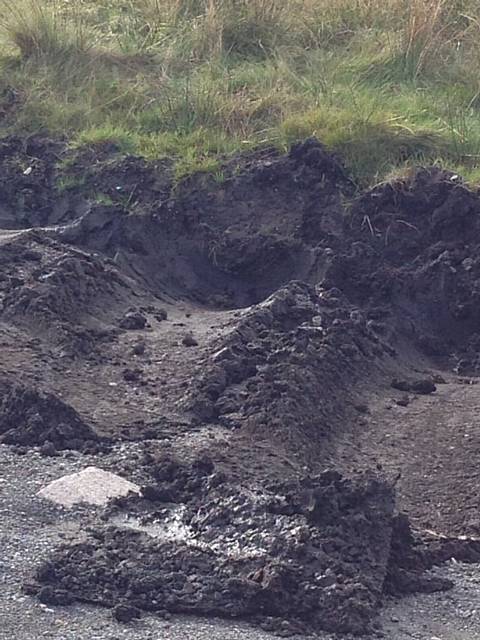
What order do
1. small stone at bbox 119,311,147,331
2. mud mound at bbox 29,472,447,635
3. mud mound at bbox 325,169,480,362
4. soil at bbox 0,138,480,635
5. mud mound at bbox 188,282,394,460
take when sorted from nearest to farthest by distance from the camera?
1. mud mound at bbox 29,472,447,635
2. soil at bbox 0,138,480,635
3. mud mound at bbox 188,282,394,460
4. small stone at bbox 119,311,147,331
5. mud mound at bbox 325,169,480,362

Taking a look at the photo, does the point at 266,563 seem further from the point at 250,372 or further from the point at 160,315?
the point at 160,315

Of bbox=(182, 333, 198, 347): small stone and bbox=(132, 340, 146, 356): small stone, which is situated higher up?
bbox=(182, 333, 198, 347): small stone

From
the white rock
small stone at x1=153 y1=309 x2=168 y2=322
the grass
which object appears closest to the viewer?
the white rock

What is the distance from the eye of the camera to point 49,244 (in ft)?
22.8

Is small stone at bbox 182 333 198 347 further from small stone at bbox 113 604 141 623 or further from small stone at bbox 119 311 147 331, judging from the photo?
small stone at bbox 113 604 141 623

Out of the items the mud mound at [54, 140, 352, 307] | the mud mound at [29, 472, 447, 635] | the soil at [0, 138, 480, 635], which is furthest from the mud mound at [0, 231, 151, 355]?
the mud mound at [29, 472, 447, 635]

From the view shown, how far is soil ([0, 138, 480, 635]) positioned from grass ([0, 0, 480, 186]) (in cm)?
30

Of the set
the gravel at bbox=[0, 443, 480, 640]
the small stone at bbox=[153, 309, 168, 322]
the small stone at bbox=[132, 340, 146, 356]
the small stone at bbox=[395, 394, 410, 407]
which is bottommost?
the small stone at bbox=[153, 309, 168, 322]

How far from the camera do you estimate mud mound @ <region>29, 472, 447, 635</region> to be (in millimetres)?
4109

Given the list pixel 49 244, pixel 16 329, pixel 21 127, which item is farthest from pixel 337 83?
pixel 16 329

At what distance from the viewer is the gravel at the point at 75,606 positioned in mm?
3992

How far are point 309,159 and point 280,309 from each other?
5.36 ft

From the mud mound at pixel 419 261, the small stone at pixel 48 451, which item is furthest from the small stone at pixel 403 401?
the small stone at pixel 48 451

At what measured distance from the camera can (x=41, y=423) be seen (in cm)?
537
